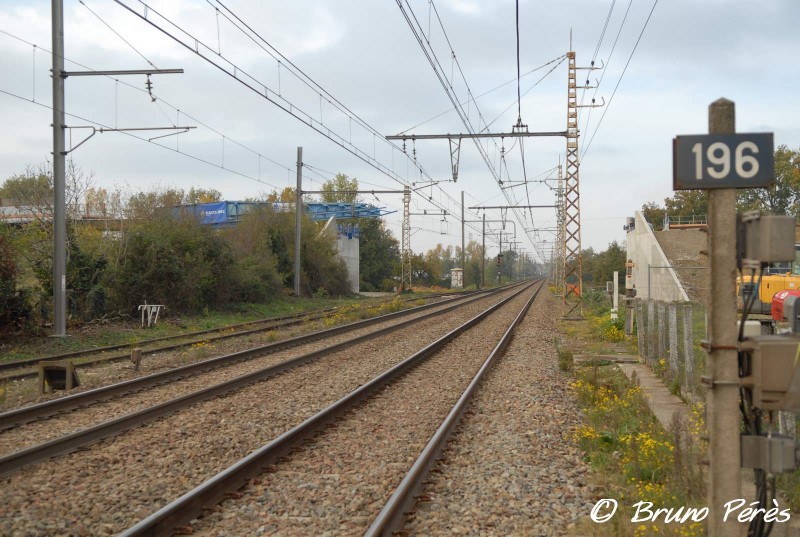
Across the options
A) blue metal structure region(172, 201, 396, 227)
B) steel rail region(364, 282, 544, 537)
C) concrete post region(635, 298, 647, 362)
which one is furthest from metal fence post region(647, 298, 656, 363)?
blue metal structure region(172, 201, 396, 227)

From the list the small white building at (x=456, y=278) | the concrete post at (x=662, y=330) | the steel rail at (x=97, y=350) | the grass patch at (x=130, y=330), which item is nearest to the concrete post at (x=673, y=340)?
the concrete post at (x=662, y=330)

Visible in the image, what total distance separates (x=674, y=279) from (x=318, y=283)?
26.4 metres

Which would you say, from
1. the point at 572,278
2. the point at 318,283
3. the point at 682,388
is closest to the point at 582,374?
the point at 682,388

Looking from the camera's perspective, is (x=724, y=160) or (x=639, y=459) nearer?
(x=724, y=160)

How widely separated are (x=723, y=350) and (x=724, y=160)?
1200mm

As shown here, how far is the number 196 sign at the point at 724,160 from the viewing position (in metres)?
4.46

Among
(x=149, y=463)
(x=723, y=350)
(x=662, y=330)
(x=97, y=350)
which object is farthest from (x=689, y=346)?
(x=97, y=350)

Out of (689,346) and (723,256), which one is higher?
(723,256)

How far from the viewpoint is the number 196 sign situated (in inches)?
176

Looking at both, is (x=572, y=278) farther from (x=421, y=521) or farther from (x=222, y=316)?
(x=421, y=521)

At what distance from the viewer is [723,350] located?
179 inches

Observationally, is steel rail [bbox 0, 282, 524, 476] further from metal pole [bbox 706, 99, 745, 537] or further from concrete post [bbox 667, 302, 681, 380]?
concrete post [bbox 667, 302, 681, 380]

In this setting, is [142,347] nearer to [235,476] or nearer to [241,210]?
[235,476]

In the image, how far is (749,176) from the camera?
4492mm
